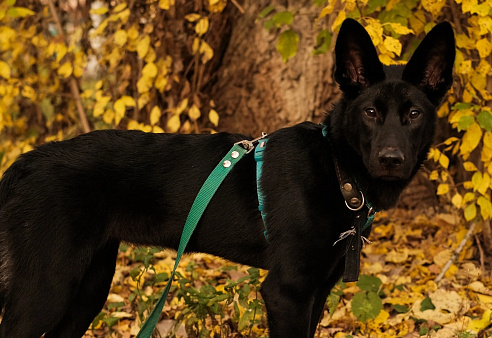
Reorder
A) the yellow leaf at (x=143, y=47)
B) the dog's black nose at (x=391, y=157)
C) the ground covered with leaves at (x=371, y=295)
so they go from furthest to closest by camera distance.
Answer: the yellow leaf at (x=143, y=47)
the ground covered with leaves at (x=371, y=295)
the dog's black nose at (x=391, y=157)

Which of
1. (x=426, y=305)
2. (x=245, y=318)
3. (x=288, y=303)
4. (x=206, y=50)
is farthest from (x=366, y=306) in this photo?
(x=206, y=50)

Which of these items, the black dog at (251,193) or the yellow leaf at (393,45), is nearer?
the black dog at (251,193)

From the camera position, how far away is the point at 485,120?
11.7 feet

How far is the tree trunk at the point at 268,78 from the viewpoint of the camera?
15.7 feet

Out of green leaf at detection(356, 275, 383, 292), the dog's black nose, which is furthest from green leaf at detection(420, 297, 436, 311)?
the dog's black nose

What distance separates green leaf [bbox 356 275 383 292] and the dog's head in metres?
1.13

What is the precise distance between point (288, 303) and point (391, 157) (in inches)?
27.3

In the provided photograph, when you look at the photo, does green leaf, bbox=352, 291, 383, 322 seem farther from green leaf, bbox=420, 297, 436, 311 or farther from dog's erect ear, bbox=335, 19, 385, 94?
dog's erect ear, bbox=335, 19, 385, 94

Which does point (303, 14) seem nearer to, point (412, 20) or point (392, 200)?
point (412, 20)

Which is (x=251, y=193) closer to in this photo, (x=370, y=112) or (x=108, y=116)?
(x=370, y=112)

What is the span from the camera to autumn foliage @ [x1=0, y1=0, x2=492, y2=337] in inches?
142

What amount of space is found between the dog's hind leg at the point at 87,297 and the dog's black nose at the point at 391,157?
125 centimetres

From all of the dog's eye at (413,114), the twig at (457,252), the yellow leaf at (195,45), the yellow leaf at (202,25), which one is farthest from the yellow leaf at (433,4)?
the yellow leaf at (195,45)

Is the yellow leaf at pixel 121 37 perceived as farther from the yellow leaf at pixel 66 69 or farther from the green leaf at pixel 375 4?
the green leaf at pixel 375 4
